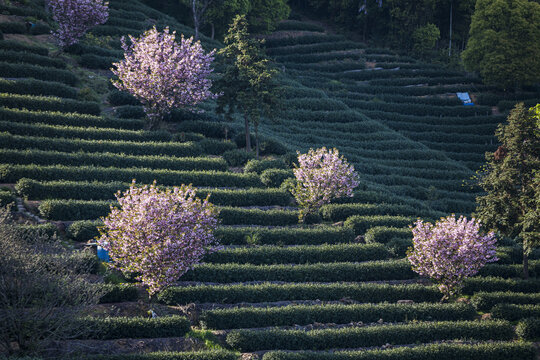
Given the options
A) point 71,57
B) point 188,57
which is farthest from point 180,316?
point 71,57

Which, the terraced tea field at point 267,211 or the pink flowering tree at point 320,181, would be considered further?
the pink flowering tree at point 320,181

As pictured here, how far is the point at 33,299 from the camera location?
24109mm

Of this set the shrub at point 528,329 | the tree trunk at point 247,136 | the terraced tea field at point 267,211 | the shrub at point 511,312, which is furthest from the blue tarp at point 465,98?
the shrub at point 528,329

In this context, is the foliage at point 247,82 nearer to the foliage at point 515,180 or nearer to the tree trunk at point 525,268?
the foliage at point 515,180

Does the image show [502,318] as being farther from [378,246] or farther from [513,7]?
[513,7]

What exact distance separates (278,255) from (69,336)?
14.8 meters

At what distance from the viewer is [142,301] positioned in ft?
96.1

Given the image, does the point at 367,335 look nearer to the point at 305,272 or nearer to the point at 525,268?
the point at 305,272

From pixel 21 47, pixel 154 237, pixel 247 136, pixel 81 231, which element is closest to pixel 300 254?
pixel 154 237

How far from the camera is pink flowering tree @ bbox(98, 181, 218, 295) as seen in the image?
2720cm

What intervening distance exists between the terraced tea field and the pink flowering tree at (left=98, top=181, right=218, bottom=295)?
208 centimetres

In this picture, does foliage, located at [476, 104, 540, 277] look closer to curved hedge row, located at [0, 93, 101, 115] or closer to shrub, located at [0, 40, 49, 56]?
curved hedge row, located at [0, 93, 101, 115]

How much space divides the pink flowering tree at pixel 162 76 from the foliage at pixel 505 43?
137ft

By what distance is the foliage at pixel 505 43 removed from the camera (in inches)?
2783
